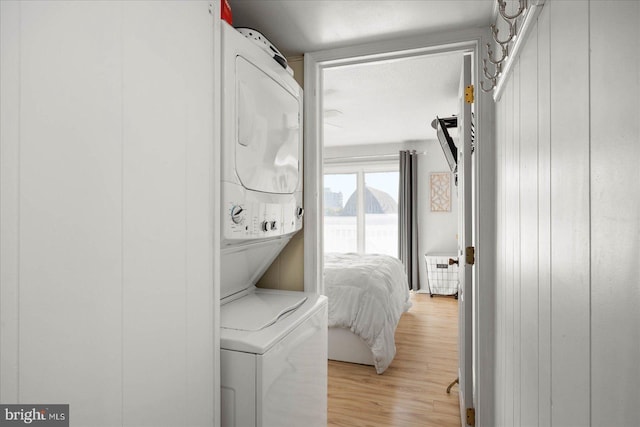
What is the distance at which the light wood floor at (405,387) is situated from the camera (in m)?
2.38

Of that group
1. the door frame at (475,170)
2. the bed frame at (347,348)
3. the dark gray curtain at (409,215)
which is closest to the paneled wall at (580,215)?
the door frame at (475,170)

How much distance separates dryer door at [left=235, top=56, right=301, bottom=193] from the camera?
142 centimetres

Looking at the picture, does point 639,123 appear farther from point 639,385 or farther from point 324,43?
point 324,43

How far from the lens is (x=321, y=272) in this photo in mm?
2207

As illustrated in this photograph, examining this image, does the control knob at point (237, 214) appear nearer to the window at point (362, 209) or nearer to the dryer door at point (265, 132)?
the dryer door at point (265, 132)

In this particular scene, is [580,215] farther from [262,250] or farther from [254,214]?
[262,250]

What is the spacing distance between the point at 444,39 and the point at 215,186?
1.41 metres

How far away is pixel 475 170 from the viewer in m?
1.86

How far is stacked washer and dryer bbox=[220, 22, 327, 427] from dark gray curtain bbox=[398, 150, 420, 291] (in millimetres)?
4208

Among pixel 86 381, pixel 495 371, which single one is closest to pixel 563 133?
pixel 86 381

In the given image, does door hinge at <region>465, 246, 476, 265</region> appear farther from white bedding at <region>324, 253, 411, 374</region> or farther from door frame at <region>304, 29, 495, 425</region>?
white bedding at <region>324, 253, 411, 374</region>

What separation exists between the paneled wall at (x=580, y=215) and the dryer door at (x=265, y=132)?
940 millimetres

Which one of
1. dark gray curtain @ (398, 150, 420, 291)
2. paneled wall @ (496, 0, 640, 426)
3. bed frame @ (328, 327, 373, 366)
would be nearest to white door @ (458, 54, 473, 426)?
paneled wall @ (496, 0, 640, 426)

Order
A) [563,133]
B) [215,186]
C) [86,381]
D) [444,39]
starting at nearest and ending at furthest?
1. [563,133]
2. [86,381]
3. [215,186]
4. [444,39]
